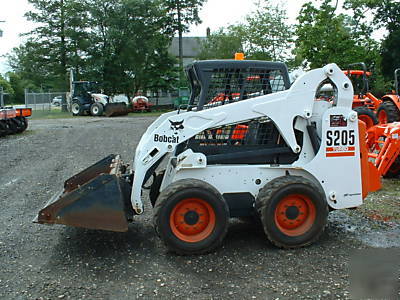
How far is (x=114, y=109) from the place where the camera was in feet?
90.8

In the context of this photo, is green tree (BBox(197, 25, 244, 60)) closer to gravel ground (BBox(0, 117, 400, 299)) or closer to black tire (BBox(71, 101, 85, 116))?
black tire (BBox(71, 101, 85, 116))

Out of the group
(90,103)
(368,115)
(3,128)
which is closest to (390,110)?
(368,115)

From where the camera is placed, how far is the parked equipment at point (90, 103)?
91.5ft

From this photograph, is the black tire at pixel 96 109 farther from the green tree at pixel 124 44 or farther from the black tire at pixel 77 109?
the green tree at pixel 124 44

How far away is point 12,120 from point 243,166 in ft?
47.4

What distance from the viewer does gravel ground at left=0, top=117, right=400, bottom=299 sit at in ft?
12.6

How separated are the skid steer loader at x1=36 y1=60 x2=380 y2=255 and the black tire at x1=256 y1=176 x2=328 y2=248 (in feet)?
0.03

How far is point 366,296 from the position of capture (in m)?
3.72

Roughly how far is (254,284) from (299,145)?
68.9 inches

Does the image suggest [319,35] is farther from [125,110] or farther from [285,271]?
[285,271]

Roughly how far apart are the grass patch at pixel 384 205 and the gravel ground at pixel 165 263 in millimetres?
210

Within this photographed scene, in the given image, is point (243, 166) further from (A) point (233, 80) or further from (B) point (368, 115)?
(B) point (368, 115)

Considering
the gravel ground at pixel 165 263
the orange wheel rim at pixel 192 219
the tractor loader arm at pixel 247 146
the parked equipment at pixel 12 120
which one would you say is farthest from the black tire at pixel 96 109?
the orange wheel rim at pixel 192 219

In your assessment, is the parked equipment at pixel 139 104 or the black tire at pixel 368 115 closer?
the black tire at pixel 368 115
